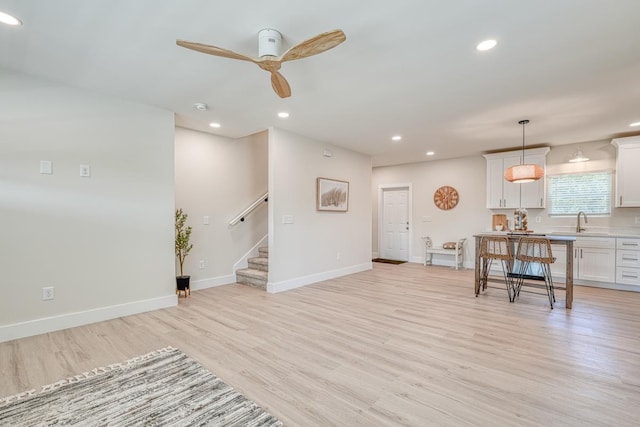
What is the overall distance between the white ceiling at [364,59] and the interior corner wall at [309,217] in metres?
0.78

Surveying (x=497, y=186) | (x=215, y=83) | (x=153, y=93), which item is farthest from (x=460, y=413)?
(x=497, y=186)

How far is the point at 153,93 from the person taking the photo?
3338 mm

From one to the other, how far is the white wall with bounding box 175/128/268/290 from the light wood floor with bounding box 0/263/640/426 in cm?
Answer: 97

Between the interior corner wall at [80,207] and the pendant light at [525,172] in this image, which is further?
the pendant light at [525,172]

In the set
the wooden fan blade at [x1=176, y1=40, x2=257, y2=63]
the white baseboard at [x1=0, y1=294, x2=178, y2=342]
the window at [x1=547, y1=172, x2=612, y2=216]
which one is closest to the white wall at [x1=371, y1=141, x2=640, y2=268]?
the window at [x1=547, y1=172, x2=612, y2=216]

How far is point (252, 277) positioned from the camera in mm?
5000

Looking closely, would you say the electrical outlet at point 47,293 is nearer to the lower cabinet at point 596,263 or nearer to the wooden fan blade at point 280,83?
the wooden fan blade at point 280,83

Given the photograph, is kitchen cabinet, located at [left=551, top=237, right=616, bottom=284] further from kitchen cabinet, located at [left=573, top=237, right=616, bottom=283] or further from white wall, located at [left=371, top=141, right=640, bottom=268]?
white wall, located at [left=371, top=141, right=640, bottom=268]

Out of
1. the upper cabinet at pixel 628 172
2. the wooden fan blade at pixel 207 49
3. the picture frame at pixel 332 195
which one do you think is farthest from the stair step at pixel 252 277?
the upper cabinet at pixel 628 172

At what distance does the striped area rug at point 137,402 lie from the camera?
5.66ft

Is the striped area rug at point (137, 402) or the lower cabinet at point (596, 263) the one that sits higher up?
the lower cabinet at point (596, 263)

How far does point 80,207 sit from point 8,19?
5.77 feet

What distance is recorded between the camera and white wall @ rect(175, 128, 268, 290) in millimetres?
4738

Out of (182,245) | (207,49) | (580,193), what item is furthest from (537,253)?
(182,245)
